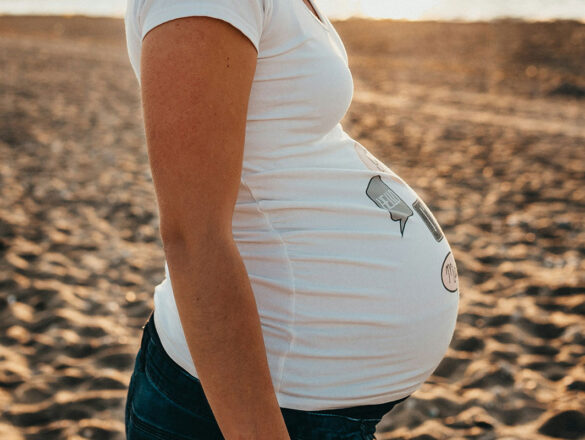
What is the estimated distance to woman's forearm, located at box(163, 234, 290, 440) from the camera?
0.76 m

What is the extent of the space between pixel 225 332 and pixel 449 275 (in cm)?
60

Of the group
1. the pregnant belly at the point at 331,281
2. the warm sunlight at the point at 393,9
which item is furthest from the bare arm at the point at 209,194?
the warm sunlight at the point at 393,9

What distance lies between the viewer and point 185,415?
1011mm

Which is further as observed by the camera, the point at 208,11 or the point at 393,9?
the point at 393,9

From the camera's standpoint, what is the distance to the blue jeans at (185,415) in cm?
96

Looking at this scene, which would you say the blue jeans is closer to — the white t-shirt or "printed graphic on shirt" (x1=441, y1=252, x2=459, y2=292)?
the white t-shirt

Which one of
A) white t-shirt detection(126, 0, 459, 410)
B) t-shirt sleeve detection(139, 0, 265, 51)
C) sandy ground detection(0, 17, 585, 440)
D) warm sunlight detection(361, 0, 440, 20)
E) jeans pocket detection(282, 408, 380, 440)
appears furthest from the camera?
warm sunlight detection(361, 0, 440, 20)

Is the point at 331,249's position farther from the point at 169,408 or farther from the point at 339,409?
the point at 169,408

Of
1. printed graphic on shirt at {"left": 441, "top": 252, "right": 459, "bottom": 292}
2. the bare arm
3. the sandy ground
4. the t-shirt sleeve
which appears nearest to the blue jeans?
the bare arm

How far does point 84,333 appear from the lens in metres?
3.49

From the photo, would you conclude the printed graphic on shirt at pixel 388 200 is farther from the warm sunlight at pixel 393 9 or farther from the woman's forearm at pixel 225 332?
the warm sunlight at pixel 393 9

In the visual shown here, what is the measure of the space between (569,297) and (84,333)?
3352 mm

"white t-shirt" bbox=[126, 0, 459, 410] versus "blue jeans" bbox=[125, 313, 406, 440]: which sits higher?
"white t-shirt" bbox=[126, 0, 459, 410]

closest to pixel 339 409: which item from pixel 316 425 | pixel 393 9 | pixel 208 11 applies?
pixel 316 425
